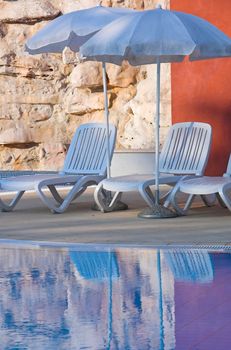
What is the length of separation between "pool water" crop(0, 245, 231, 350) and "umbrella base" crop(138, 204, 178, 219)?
2135mm

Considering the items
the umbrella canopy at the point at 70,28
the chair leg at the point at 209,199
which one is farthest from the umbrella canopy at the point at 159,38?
the chair leg at the point at 209,199

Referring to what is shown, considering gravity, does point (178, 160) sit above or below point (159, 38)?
below

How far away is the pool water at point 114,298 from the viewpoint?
18.0 ft

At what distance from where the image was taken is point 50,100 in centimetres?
2019

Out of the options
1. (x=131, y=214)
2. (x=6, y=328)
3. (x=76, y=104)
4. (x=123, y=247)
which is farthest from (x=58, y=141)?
(x=6, y=328)

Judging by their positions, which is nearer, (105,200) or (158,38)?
(158,38)

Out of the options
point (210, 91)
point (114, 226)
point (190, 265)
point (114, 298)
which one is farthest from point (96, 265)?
point (210, 91)

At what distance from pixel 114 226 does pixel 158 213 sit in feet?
2.59

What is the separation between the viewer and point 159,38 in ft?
32.7

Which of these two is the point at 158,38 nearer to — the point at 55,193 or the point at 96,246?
the point at 96,246

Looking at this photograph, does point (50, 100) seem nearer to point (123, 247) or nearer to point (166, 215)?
point (166, 215)

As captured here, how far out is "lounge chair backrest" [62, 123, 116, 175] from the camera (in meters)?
12.0

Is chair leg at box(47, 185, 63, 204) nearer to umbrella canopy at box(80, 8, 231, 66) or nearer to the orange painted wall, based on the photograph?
umbrella canopy at box(80, 8, 231, 66)

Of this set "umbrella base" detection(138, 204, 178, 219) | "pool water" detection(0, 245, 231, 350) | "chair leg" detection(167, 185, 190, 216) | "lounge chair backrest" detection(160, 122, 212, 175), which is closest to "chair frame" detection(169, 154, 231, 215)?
"chair leg" detection(167, 185, 190, 216)
